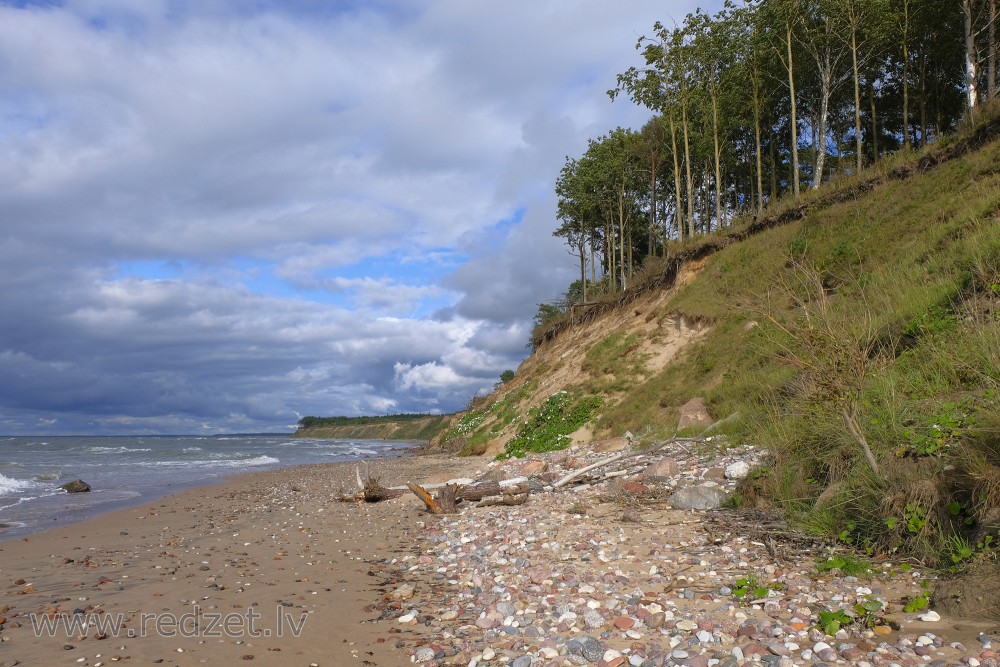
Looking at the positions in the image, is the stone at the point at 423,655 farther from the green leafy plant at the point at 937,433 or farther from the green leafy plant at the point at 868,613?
the green leafy plant at the point at 937,433

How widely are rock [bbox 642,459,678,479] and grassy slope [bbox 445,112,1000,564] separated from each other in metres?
1.54

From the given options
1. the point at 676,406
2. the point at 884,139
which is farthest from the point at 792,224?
the point at 884,139

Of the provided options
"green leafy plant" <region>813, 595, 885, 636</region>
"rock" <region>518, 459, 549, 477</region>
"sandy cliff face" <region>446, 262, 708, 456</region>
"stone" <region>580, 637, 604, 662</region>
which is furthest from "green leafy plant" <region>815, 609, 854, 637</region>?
"sandy cliff face" <region>446, 262, 708, 456</region>

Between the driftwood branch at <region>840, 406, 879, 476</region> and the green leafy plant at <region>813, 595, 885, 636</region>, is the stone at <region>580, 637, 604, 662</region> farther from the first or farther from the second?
the driftwood branch at <region>840, 406, 879, 476</region>

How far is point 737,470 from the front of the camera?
9016 millimetres

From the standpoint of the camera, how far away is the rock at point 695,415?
1484cm

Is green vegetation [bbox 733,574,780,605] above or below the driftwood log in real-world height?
above

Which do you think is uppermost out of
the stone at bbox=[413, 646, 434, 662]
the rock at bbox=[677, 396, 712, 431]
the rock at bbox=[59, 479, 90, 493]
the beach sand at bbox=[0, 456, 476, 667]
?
the rock at bbox=[677, 396, 712, 431]

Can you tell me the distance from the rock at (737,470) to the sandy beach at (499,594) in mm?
47

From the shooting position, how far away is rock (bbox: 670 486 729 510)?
835 centimetres

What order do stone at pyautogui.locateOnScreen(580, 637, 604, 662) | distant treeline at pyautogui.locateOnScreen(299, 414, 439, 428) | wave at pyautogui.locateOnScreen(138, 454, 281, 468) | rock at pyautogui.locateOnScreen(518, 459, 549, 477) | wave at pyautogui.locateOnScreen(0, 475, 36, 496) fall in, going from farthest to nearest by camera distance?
1. distant treeline at pyautogui.locateOnScreen(299, 414, 439, 428)
2. wave at pyautogui.locateOnScreen(138, 454, 281, 468)
3. wave at pyautogui.locateOnScreen(0, 475, 36, 496)
4. rock at pyautogui.locateOnScreen(518, 459, 549, 477)
5. stone at pyautogui.locateOnScreen(580, 637, 604, 662)

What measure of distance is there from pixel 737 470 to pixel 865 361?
3.05 metres

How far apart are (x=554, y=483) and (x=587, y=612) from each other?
23.7 feet

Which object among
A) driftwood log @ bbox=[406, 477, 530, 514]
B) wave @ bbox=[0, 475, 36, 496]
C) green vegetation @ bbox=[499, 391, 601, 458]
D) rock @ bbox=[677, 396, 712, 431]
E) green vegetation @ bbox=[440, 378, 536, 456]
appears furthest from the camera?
green vegetation @ bbox=[440, 378, 536, 456]
